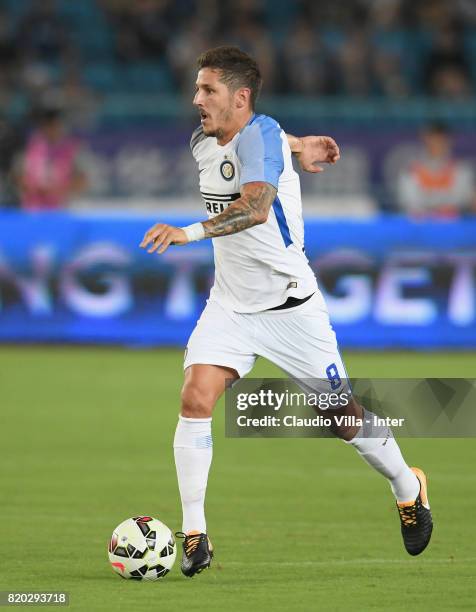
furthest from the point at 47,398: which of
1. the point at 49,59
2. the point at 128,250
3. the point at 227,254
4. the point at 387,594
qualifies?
the point at 49,59

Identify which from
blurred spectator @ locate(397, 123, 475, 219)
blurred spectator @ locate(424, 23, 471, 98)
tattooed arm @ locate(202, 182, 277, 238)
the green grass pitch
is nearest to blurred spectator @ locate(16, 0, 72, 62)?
blurred spectator @ locate(424, 23, 471, 98)

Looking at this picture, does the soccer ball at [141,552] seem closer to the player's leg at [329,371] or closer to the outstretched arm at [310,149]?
the player's leg at [329,371]

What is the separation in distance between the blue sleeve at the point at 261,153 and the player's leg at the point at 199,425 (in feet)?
2.63

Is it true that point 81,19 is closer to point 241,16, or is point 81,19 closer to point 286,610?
point 241,16

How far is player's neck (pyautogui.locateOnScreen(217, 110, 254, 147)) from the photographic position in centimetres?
711

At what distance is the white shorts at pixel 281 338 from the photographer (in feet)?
23.4

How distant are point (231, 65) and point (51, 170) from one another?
1082cm

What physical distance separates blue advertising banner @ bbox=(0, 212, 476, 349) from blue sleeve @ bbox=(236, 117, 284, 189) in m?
9.50

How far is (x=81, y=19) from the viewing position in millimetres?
22594

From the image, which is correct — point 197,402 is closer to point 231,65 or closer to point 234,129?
point 234,129

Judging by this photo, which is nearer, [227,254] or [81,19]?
[227,254]

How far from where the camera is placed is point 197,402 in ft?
22.7

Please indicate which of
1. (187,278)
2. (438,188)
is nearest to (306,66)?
(438,188)

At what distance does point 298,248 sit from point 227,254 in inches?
14.3
